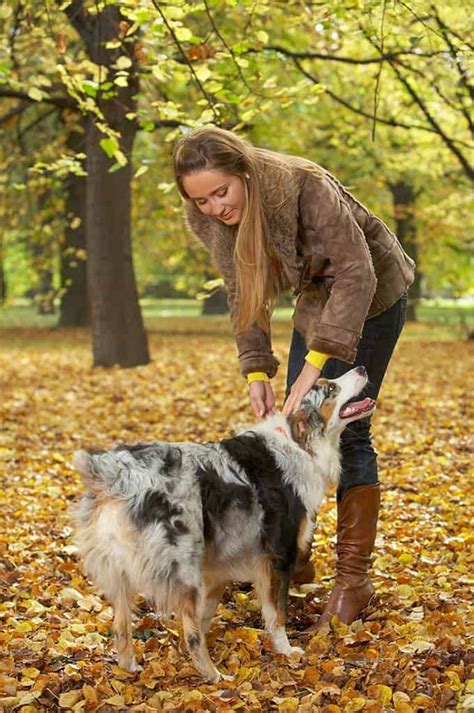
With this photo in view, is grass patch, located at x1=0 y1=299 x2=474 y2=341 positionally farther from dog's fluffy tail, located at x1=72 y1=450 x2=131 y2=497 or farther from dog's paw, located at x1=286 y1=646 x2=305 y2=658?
dog's fluffy tail, located at x1=72 y1=450 x2=131 y2=497

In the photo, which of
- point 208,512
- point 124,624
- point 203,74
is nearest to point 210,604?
point 124,624

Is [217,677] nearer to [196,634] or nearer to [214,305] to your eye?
[196,634]

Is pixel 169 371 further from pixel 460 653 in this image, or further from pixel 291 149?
pixel 460 653

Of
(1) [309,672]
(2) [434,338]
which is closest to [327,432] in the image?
(1) [309,672]

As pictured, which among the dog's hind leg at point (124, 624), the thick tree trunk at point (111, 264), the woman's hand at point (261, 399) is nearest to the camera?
the dog's hind leg at point (124, 624)

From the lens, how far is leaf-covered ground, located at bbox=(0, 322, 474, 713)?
3.80m

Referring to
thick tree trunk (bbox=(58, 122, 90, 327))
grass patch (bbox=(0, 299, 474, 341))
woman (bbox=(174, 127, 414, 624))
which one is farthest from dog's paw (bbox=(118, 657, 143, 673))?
grass patch (bbox=(0, 299, 474, 341))

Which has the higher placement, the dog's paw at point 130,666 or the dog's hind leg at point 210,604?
the dog's hind leg at point 210,604

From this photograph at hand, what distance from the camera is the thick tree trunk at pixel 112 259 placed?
14.0m

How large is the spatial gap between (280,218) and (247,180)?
0.74ft

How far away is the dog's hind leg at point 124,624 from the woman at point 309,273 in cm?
108

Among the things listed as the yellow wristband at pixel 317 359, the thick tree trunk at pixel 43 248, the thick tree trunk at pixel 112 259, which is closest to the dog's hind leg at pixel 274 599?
the yellow wristband at pixel 317 359

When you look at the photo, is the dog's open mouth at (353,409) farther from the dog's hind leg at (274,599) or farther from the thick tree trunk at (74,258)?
the thick tree trunk at (74,258)

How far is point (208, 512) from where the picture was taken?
3.98 meters
